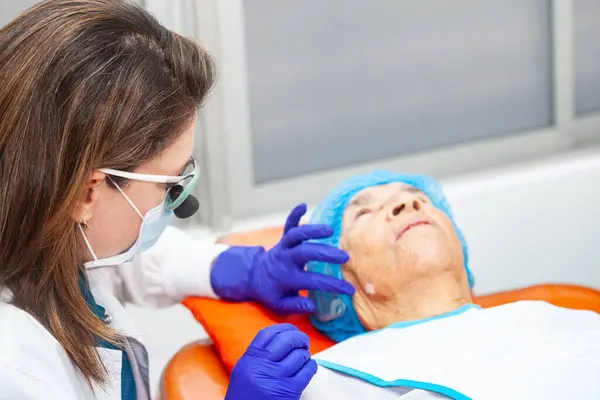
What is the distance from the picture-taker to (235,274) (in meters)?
1.80

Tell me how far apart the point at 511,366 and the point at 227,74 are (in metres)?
1.31

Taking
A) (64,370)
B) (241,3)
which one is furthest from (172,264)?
(241,3)

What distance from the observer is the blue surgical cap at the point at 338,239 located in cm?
178

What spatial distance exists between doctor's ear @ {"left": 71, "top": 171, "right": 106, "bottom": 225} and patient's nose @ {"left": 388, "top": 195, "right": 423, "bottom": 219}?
26.1 inches

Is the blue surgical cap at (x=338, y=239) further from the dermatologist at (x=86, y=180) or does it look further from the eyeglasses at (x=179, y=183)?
the eyeglasses at (x=179, y=183)

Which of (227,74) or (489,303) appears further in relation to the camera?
(227,74)

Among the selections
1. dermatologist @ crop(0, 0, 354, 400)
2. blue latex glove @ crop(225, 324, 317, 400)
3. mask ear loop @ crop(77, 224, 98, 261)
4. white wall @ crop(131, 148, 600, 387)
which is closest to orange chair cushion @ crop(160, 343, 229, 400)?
dermatologist @ crop(0, 0, 354, 400)

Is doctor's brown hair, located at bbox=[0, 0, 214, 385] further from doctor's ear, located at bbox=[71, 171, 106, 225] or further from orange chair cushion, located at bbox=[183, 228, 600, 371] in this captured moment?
orange chair cushion, located at bbox=[183, 228, 600, 371]

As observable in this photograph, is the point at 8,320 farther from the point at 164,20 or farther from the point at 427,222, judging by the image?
the point at 164,20

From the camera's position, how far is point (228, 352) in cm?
171

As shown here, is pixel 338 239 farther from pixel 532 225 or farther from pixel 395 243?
pixel 532 225

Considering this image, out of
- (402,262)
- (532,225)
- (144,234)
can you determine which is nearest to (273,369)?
(144,234)

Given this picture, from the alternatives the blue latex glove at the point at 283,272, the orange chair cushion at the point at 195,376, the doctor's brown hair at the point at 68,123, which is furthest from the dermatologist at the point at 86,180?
the blue latex glove at the point at 283,272

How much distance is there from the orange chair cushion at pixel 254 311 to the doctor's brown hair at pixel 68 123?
40 centimetres
